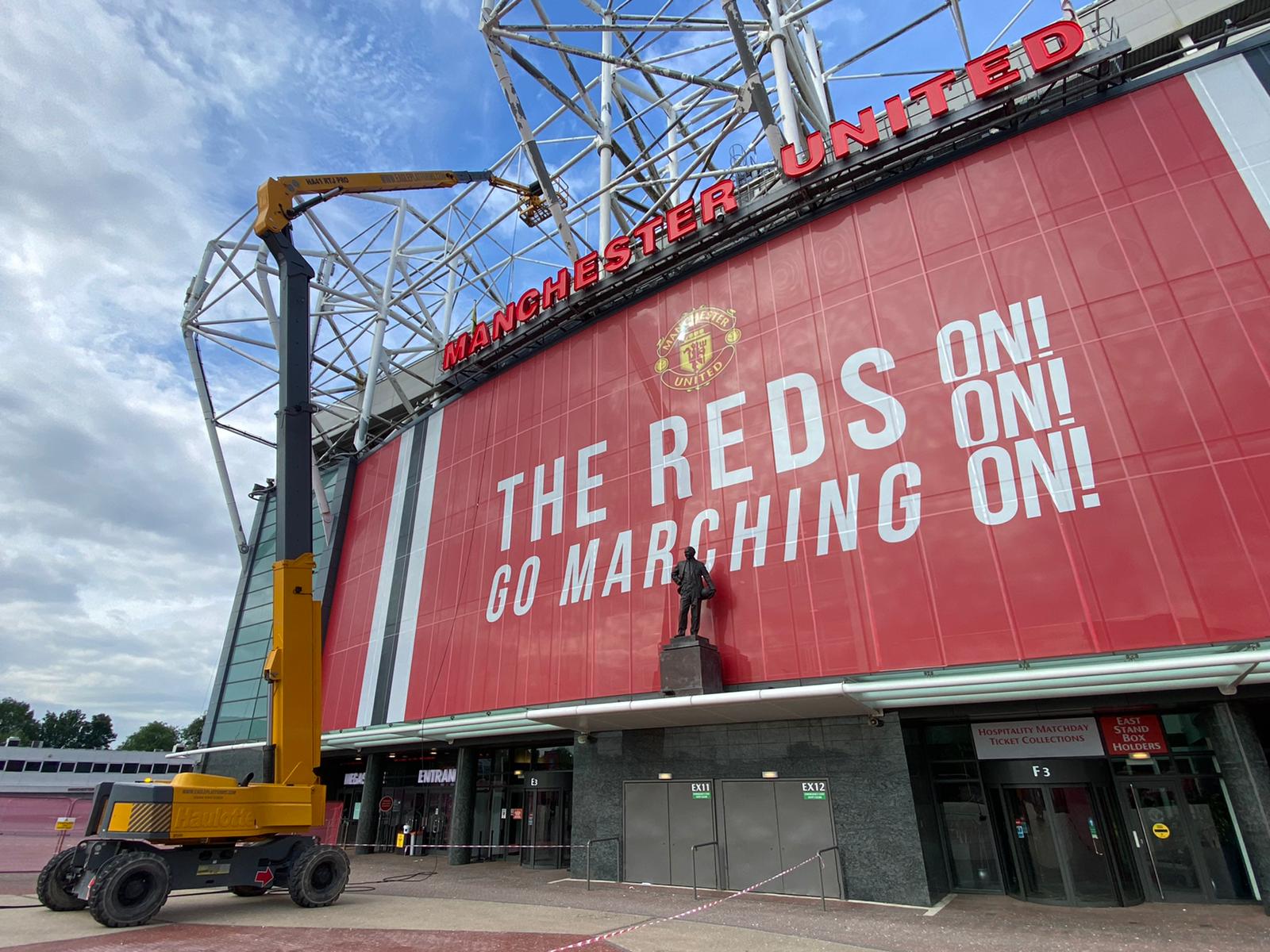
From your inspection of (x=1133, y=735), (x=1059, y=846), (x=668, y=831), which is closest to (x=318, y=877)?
(x=668, y=831)

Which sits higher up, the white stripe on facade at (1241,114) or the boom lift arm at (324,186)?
the boom lift arm at (324,186)

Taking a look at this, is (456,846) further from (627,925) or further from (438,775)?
(627,925)

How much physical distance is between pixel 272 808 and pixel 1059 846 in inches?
658

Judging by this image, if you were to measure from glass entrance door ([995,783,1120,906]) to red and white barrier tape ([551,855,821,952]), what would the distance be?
4.37 metres

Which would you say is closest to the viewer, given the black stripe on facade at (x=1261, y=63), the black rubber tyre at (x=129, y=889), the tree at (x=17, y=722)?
the black rubber tyre at (x=129, y=889)

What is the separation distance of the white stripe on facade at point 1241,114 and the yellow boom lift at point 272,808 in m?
22.4

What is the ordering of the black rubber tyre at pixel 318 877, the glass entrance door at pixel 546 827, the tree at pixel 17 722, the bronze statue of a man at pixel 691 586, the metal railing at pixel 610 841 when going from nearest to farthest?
the black rubber tyre at pixel 318 877
the bronze statue of a man at pixel 691 586
the metal railing at pixel 610 841
the glass entrance door at pixel 546 827
the tree at pixel 17 722

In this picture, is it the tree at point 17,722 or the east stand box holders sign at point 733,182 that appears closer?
the east stand box holders sign at point 733,182

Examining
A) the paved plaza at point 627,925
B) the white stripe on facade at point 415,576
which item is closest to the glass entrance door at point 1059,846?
the paved plaza at point 627,925

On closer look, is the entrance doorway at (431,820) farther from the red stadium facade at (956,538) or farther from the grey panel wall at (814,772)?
the grey panel wall at (814,772)

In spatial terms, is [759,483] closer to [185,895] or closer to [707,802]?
[707,802]

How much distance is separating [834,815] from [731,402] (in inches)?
437

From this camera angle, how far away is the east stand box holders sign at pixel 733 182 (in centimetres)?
1756

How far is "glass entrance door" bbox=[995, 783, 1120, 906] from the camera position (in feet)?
45.6
